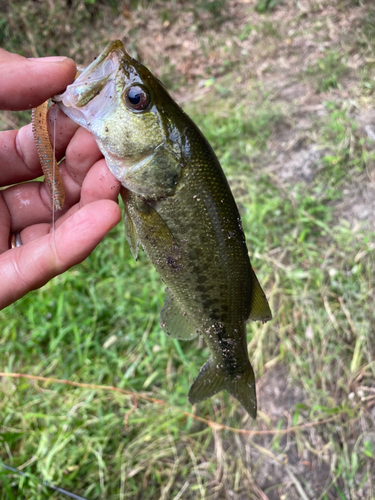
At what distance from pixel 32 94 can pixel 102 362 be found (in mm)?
2346

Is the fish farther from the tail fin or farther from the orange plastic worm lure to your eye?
the tail fin

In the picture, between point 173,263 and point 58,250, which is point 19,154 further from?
point 173,263

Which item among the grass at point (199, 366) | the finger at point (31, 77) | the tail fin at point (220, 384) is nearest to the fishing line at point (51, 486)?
the grass at point (199, 366)

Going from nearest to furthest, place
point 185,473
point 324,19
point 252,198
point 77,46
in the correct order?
point 185,473, point 252,198, point 324,19, point 77,46

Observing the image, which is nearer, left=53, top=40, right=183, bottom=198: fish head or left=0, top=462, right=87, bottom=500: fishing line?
left=53, top=40, right=183, bottom=198: fish head

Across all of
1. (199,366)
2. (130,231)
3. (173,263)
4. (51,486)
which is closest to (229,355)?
(173,263)

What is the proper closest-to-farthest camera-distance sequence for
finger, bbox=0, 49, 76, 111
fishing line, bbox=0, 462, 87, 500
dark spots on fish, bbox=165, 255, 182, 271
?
1. finger, bbox=0, 49, 76, 111
2. dark spots on fish, bbox=165, 255, 182, 271
3. fishing line, bbox=0, 462, 87, 500

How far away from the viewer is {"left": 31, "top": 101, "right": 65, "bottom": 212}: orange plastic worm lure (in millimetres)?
1715

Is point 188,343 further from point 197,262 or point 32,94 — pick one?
point 32,94

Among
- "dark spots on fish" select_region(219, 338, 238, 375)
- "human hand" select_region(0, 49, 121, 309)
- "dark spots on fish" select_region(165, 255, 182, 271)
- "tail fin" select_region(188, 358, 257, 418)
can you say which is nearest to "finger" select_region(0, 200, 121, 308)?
"human hand" select_region(0, 49, 121, 309)

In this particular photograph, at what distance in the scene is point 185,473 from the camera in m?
2.71

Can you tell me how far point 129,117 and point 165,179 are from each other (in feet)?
1.05

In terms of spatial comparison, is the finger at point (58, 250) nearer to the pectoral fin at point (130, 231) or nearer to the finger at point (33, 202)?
the pectoral fin at point (130, 231)

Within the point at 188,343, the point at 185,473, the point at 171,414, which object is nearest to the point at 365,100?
the point at 188,343
